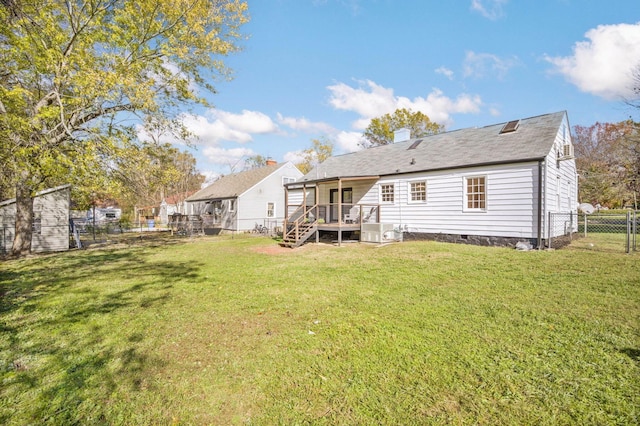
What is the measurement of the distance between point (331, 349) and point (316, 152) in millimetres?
41727

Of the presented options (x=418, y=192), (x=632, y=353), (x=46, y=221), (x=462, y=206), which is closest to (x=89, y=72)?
(x=46, y=221)

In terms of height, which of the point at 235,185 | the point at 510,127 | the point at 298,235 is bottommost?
the point at 298,235

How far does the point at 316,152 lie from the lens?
4406 cm

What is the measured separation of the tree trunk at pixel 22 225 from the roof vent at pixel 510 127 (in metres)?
20.1

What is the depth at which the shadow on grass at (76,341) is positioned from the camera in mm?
2799

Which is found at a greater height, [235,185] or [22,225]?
[235,185]

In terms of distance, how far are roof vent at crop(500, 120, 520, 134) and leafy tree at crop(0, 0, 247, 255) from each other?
510 inches

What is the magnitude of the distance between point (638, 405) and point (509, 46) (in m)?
17.2

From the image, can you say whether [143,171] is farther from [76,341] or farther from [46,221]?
[76,341]

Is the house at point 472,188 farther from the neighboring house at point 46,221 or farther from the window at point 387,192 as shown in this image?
the neighboring house at point 46,221

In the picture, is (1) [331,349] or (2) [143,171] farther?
(2) [143,171]

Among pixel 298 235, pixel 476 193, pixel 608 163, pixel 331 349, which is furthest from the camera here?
pixel 608 163

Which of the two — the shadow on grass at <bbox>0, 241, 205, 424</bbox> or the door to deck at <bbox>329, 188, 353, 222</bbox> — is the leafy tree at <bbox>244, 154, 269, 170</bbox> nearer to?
the door to deck at <bbox>329, 188, 353, 222</bbox>

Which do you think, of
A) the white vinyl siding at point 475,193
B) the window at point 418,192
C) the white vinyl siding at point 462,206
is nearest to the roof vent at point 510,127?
the white vinyl siding at point 462,206
